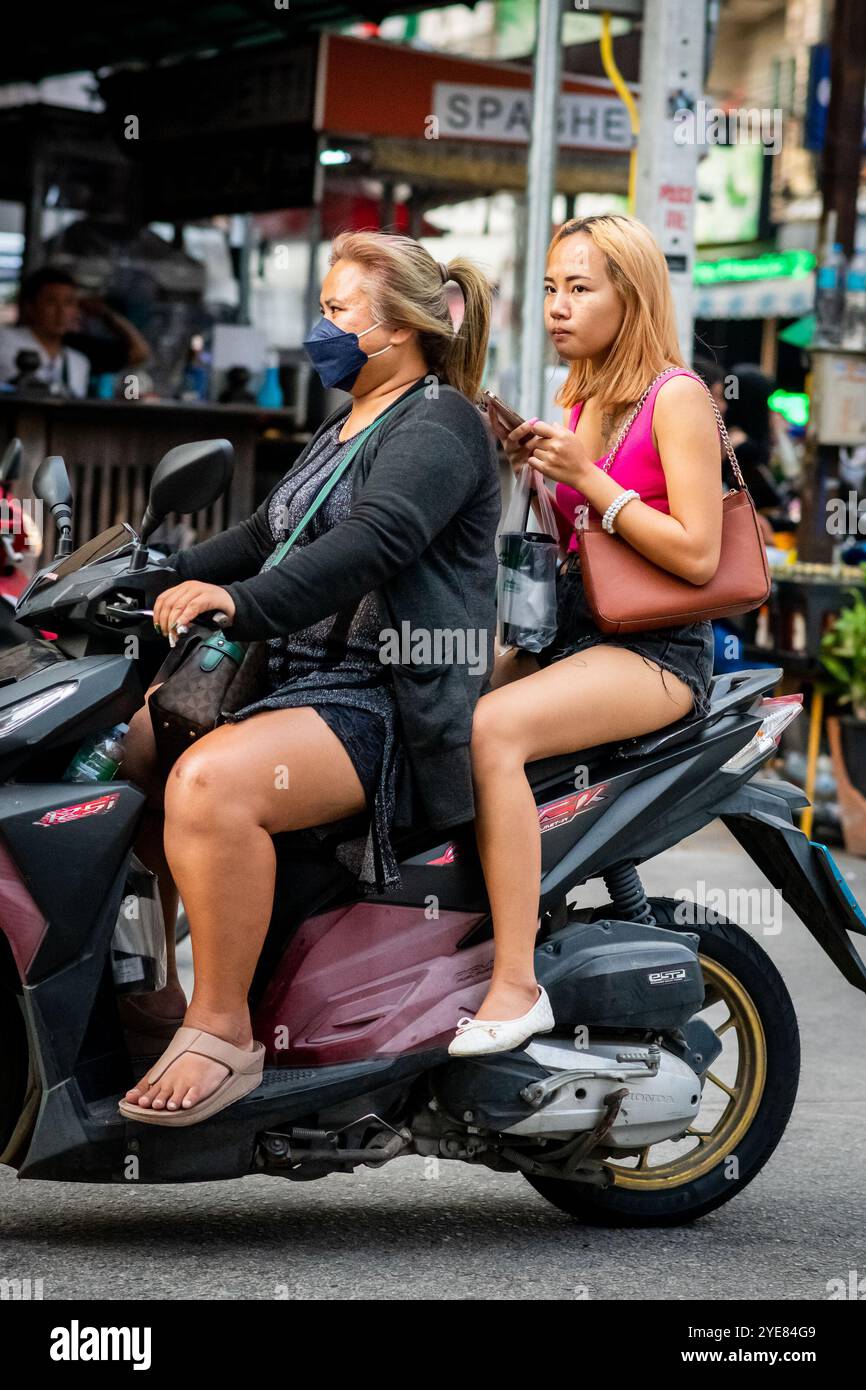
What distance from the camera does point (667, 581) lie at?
341cm

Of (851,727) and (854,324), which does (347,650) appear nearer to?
(851,727)

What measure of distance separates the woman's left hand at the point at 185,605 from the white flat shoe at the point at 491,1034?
0.87 m

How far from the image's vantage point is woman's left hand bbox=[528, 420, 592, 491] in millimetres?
3350

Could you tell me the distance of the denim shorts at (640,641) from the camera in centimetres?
350

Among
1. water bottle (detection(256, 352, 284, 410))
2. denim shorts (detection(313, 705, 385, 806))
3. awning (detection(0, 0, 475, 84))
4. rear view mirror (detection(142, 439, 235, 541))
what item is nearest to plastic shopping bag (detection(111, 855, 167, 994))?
denim shorts (detection(313, 705, 385, 806))

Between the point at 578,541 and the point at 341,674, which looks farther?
the point at 578,541

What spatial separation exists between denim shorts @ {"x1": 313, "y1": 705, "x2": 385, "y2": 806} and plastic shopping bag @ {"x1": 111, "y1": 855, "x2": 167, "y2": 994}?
44 centimetres

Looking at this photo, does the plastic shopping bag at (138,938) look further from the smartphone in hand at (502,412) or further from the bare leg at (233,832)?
the smartphone in hand at (502,412)

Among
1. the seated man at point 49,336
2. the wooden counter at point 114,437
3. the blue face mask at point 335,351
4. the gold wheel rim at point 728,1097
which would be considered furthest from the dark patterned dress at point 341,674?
the seated man at point 49,336

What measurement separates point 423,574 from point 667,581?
48 centimetres

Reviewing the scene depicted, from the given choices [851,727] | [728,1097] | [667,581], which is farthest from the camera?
[851,727]

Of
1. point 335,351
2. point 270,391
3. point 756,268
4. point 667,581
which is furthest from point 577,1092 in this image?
point 756,268

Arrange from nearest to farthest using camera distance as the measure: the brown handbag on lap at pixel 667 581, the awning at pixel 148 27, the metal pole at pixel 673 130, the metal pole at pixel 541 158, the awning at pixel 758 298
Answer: the brown handbag on lap at pixel 667 581
the metal pole at pixel 673 130
the metal pole at pixel 541 158
the awning at pixel 148 27
the awning at pixel 758 298
